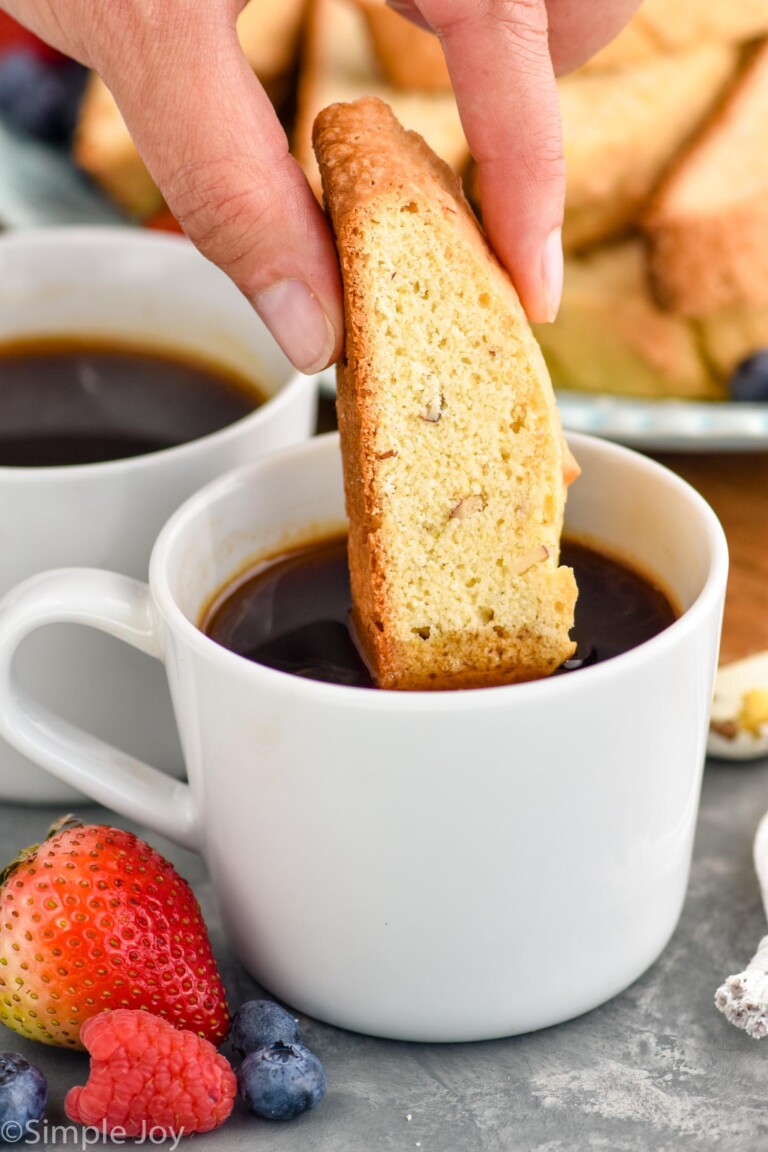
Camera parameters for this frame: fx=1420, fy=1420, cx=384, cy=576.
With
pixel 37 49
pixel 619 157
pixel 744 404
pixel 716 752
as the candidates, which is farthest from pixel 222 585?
pixel 37 49

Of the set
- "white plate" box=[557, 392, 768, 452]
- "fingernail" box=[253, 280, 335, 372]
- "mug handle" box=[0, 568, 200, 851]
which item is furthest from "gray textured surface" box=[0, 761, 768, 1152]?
"white plate" box=[557, 392, 768, 452]

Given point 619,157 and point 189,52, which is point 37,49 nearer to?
point 619,157

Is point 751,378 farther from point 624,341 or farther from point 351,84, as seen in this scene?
point 351,84

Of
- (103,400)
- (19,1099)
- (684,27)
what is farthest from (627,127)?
(19,1099)

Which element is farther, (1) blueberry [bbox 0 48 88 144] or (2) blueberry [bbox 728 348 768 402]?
(1) blueberry [bbox 0 48 88 144]

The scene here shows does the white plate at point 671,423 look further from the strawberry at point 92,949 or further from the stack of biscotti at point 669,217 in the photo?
the strawberry at point 92,949

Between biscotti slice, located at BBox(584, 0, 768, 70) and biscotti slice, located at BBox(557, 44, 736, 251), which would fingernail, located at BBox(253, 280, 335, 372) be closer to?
biscotti slice, located at BBox(557, 44, 736, 251)
